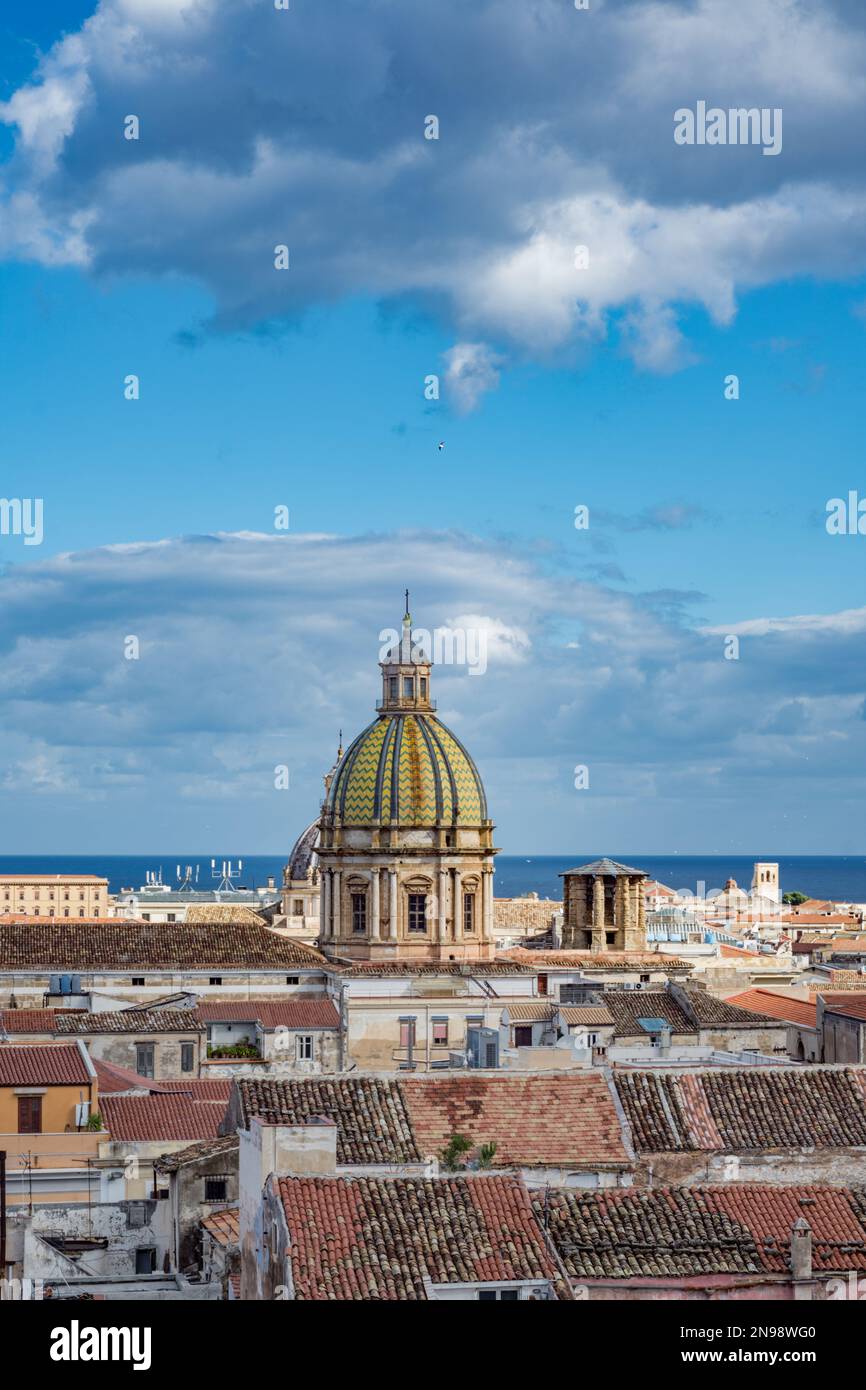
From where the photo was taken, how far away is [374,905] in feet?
233

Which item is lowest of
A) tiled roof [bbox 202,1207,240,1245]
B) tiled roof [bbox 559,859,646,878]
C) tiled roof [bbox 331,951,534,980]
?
tiled roof [bbox 202,1207,240,1245]

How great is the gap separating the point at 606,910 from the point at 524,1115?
50.1 m

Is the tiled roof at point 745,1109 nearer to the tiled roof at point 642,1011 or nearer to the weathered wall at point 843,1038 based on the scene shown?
the weathered wall at point 843,1038

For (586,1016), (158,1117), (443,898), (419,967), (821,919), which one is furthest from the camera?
(821,919)

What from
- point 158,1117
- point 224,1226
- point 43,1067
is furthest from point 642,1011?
point 224,1226

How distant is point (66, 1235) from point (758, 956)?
63.0 m

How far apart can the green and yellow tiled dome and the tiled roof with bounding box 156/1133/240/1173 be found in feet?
132

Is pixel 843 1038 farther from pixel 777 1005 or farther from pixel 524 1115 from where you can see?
pixel 524 1115

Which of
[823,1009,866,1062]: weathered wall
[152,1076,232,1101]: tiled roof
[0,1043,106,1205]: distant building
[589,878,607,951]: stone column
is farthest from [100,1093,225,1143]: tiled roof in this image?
[589,878,607,951]: stone column

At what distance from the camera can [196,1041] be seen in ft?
170

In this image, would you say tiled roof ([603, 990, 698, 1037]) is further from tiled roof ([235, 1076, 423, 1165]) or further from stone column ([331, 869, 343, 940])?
tiled roof ([235, 1076, 423, 1165])

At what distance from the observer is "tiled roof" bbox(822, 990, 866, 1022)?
4831 cm

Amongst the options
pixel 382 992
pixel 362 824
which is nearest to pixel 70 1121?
pixel 382 992
